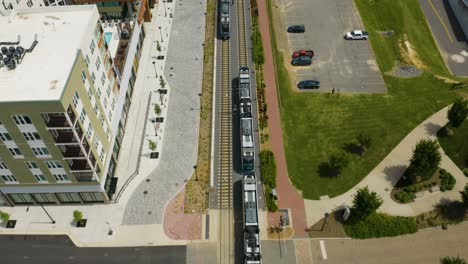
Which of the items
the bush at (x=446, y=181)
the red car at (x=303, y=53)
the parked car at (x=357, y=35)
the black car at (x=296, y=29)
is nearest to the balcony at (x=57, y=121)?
the red car at (x=303, y=53)

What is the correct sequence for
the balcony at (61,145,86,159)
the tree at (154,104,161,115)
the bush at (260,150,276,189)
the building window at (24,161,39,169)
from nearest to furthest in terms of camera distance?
the balcony at (61,145,86,159)
the building window at (24,161,39,169)
the bush at (260,150,276,189)
the tree at (154,104,161,115)

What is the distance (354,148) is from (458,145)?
20952mm

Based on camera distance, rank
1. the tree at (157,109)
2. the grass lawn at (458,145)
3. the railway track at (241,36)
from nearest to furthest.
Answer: the grass lawn at (458,145)
the tree at (157,109)
the railway track at (241,36)

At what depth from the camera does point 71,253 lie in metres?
62.3

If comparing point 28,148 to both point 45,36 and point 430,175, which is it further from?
point 430,175

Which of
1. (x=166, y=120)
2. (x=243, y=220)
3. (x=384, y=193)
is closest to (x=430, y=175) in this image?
(x=384, y=193)

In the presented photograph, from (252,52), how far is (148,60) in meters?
26.6

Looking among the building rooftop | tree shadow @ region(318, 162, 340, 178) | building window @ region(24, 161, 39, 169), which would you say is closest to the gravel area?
building window @ region(24, 161, 39, 169)

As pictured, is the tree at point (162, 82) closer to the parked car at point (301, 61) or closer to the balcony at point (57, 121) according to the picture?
the parked car at point (301, 61)

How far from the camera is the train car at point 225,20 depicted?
9875 centimetres

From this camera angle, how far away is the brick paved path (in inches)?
2598

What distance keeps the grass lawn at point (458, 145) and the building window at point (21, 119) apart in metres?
75.4

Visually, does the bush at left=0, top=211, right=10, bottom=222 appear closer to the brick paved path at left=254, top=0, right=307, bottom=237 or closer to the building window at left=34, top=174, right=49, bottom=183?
the building window at left=34, top=174, right=49, bottom=183

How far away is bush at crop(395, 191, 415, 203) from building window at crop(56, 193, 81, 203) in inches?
2290
